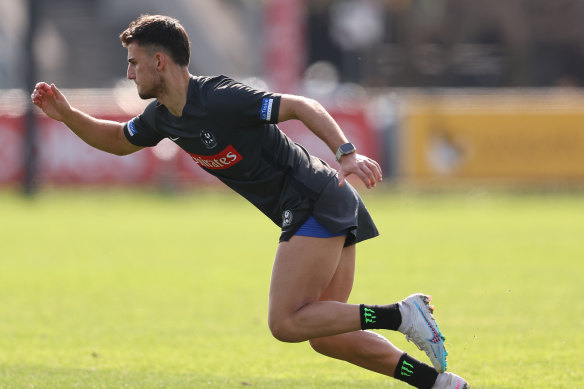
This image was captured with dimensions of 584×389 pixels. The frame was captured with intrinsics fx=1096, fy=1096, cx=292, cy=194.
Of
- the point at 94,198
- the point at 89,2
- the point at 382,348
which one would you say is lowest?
the point at 94,198

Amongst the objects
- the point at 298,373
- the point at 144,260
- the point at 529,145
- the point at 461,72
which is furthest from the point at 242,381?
the point at 461,72

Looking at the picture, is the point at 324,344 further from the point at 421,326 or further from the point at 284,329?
the point at 421,326

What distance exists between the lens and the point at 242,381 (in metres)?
7.10

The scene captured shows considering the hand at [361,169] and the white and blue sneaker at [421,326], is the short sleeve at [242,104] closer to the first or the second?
the hand at [361,169]

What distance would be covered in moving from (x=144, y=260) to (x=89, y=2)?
33.9 meters

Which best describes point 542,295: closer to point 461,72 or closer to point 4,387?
point 4,387

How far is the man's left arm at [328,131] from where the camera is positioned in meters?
5.73

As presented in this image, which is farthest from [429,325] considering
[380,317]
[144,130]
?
[144,130]

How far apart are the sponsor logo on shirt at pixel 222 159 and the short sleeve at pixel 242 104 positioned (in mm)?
168

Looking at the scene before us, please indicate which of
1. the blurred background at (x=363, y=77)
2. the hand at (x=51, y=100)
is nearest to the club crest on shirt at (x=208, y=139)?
the hand at (x=51, y=100)

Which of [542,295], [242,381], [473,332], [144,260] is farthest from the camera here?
[144,260]

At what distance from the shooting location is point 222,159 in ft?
20.2

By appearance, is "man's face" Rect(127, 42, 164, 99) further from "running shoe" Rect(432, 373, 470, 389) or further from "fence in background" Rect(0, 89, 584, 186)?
"fence in background" Rect(0, 89, 584, 186)

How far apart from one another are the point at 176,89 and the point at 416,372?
6.98ft
